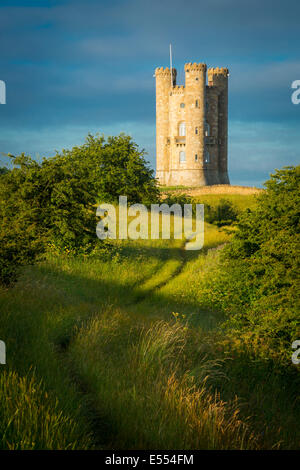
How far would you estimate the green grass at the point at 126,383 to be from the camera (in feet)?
17.5

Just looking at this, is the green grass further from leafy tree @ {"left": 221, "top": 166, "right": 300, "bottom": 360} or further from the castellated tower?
the castellated tower

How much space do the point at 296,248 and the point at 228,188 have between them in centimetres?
4309

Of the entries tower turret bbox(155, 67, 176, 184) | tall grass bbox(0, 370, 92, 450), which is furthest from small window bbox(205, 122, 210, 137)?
tall grass bbox(0, 370, 92, 450)

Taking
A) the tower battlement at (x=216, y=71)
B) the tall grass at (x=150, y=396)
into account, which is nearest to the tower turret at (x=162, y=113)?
the tower battlement at (x=216, y=71)

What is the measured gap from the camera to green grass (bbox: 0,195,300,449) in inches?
210

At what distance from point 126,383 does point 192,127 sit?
64.8 metres

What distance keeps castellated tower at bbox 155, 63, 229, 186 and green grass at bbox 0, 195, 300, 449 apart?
188 ft

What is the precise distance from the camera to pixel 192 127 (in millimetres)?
68125

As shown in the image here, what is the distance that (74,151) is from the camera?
119 feet

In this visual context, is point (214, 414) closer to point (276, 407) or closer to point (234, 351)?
point (276, 407)

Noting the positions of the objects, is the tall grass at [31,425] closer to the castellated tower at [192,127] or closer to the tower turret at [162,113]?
the castellated tower at [192,127]

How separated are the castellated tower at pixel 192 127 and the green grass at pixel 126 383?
57.4m

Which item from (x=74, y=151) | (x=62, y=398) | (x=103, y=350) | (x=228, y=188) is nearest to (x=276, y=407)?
(x=103, y=350)

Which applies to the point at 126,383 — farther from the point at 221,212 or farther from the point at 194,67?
the point at 194,67
